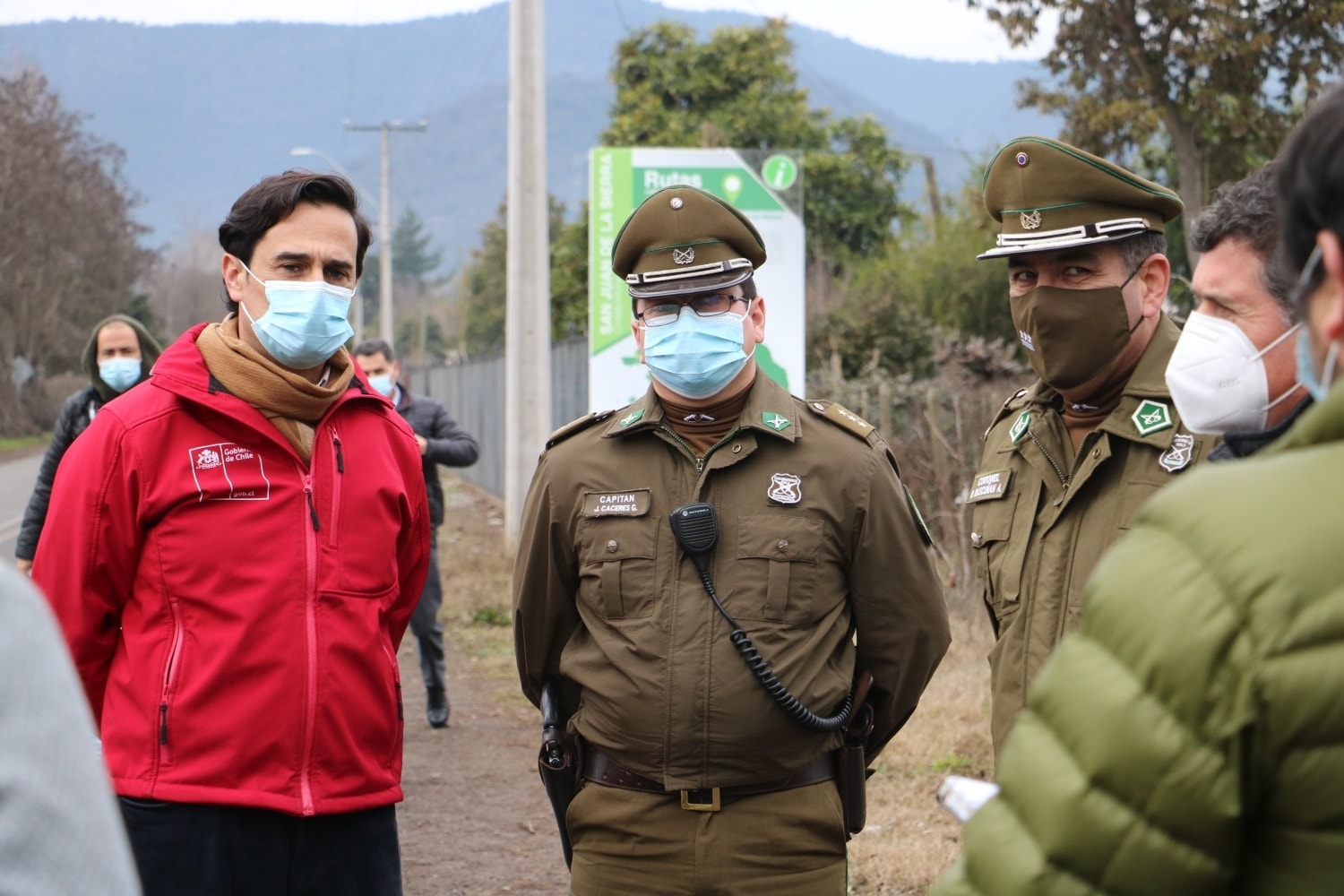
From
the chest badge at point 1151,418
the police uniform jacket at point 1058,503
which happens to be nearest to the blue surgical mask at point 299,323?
the police uniform jacket at point 1058,503

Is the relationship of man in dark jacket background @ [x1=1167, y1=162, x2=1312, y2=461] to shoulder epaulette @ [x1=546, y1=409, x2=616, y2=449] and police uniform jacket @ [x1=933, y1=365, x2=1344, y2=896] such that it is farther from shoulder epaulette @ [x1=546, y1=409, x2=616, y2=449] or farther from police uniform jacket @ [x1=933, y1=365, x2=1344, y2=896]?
shoulder epaulette @ [x1=546, y1=409, x2=616, y2=449]

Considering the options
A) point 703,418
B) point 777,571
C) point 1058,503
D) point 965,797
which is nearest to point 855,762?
point 777,571

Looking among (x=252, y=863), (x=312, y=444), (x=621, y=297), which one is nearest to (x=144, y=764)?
(x=252, y=863)

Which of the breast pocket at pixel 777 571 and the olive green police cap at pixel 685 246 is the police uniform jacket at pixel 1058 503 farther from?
the olive green police cap at pixel 685 246

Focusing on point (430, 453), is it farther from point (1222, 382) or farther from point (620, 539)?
point (1222, 382)

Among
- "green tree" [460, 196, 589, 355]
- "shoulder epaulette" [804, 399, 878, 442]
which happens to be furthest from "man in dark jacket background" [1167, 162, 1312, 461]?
"green tree" [460, 196, 589, 355]

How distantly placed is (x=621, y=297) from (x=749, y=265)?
758cm

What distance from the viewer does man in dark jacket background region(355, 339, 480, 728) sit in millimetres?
8461

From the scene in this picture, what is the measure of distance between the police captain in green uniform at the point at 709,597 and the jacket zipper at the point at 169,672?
0.86 meters

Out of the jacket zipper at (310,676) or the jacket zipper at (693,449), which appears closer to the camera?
the jacket zipper at (310,676)

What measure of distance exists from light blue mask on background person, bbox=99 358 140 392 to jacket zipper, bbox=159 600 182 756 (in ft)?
12.4

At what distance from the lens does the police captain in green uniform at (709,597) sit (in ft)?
10.9

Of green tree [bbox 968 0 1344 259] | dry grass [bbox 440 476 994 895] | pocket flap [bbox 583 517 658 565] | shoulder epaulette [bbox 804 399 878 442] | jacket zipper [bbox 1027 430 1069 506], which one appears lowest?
dry grass [bbox 440 476 994 895]

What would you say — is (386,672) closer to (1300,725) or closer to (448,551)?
(1300,725)
